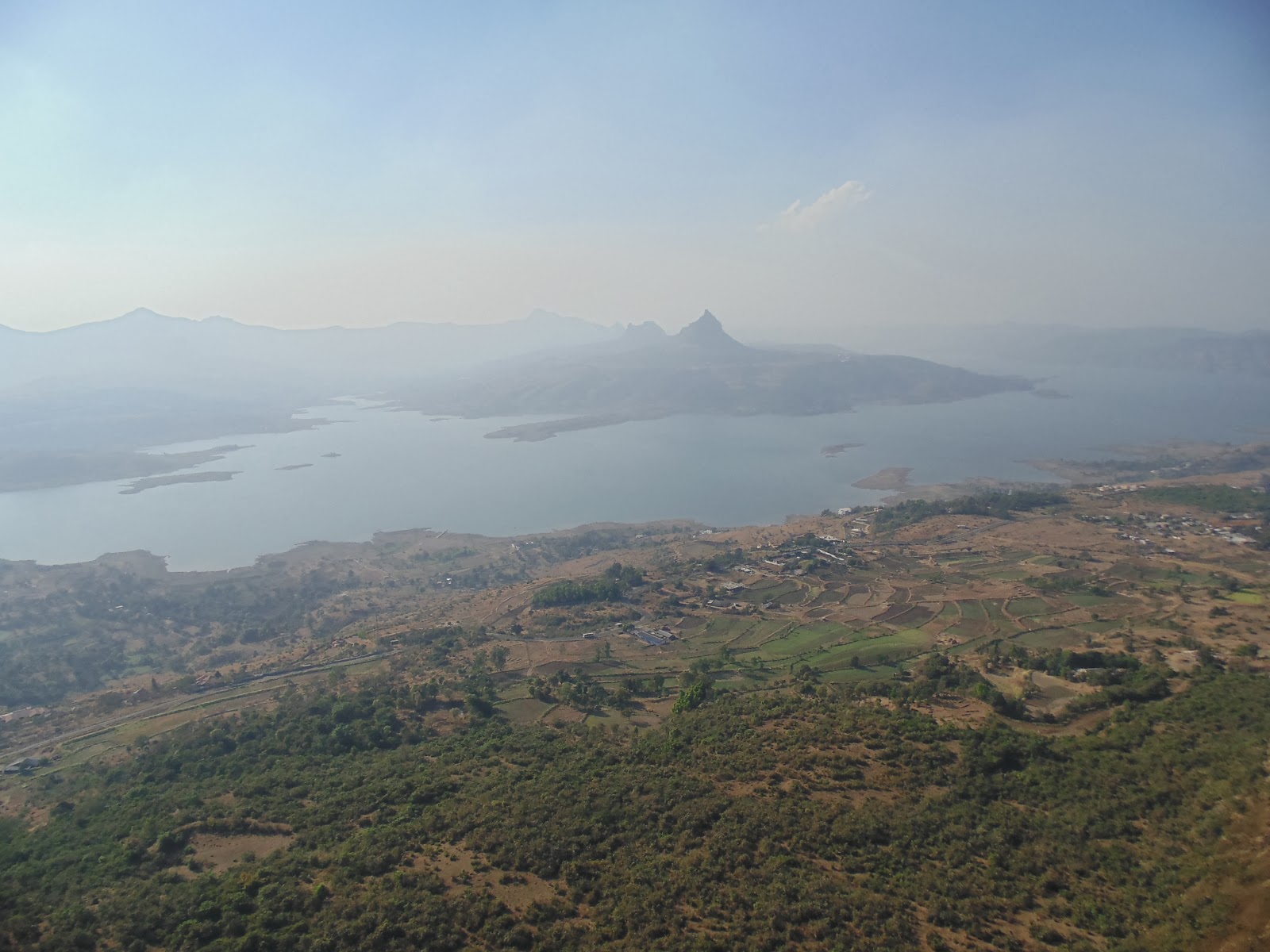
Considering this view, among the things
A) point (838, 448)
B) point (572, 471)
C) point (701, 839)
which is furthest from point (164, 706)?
point (838, 448)

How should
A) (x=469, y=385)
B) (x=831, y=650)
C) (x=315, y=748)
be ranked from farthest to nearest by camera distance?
1. (x=469, y=385)
2. (x=831, y=650)
3. (x=315, y=748)

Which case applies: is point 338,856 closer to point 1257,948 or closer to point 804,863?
point 804,863

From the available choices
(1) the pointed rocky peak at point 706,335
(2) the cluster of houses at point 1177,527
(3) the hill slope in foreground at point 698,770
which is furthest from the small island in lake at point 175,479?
(1) the pointed rocky peak at point 706,335

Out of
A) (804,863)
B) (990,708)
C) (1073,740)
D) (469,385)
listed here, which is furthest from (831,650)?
(469,385)

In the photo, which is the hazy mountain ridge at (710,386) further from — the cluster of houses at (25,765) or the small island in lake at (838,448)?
the cluster of houses at (25,765)

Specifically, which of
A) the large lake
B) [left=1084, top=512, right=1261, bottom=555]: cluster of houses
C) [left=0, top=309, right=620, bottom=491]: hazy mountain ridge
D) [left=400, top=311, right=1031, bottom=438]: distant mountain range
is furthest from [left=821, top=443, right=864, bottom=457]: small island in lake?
[left=0, top=309, right=620, bottom=491]: hazy mountain ridge

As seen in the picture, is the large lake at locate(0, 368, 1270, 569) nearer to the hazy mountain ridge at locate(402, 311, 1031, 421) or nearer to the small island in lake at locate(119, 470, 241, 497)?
the small island in lake at locate(119, 470, 241, 497)
